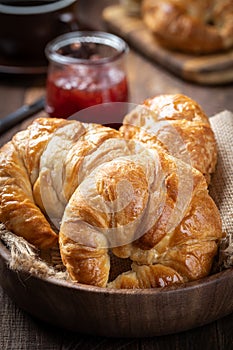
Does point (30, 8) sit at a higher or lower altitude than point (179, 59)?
higher

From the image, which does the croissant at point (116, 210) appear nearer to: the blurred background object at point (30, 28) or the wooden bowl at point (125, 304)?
the wooden bowl at point (125, 304)

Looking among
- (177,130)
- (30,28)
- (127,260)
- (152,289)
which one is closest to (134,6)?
(30,28)

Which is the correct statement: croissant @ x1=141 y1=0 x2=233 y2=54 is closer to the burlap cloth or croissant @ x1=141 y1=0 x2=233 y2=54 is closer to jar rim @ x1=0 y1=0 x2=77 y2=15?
jar rim @ x1=0 y1=0 x2=77 y2=15

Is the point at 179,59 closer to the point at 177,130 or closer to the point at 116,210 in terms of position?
the point at 177,130

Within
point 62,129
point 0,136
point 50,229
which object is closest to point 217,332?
point 50,229

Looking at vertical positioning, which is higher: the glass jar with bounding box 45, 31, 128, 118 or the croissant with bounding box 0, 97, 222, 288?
the croissant with bounding box 0, 97, 222, 288

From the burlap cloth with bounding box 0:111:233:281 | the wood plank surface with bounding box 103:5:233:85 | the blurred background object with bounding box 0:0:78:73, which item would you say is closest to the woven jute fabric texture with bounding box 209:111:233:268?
the burlap cloth with bounding box 0:111:233:281
